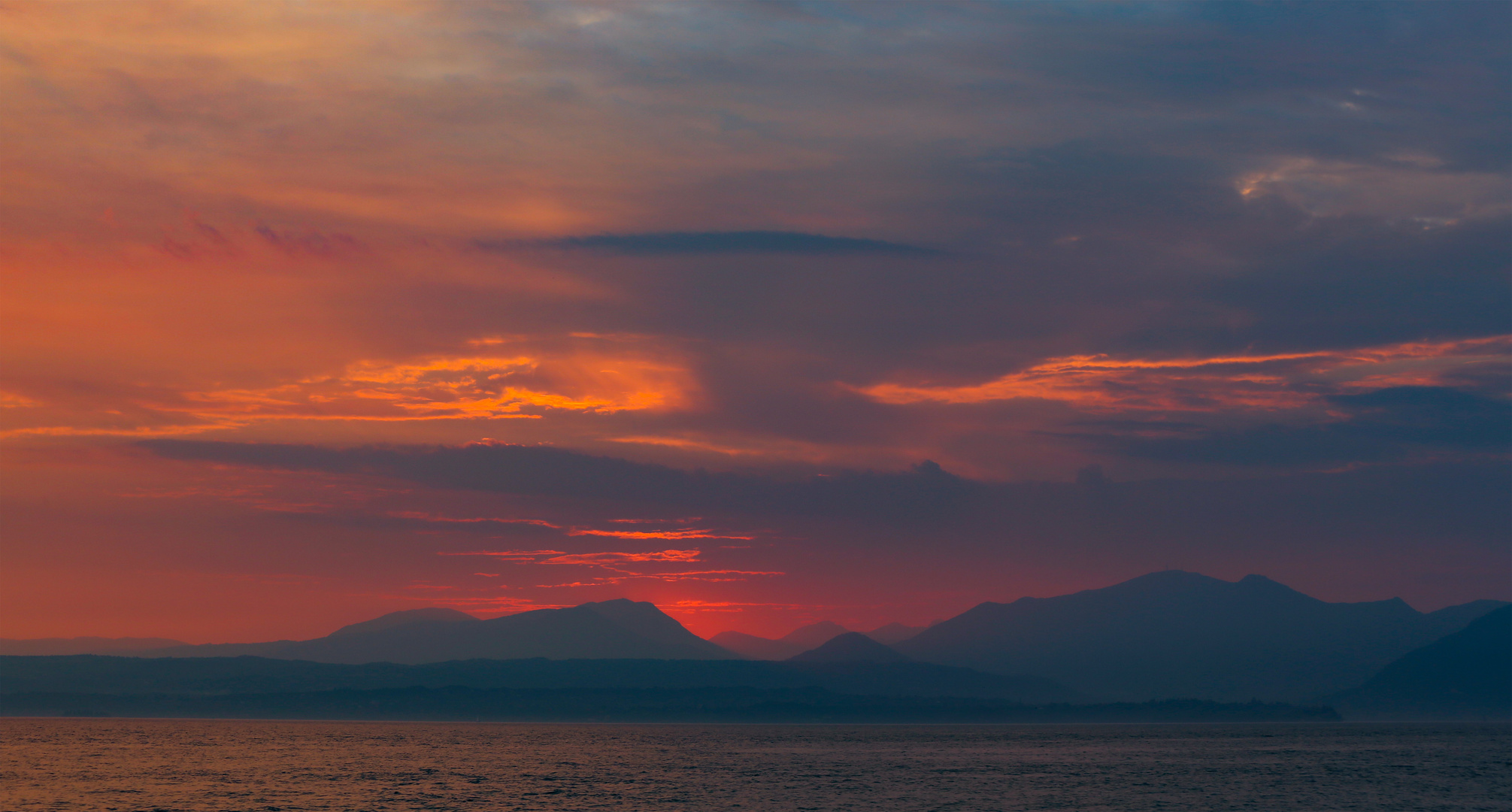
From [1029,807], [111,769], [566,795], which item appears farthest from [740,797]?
[111,769]

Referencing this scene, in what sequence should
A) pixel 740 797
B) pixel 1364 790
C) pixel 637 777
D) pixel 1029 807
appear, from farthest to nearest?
1. pixel 637 777
2. pixel 1364 790
3. pixel 740 797
4. pixel 1029 807

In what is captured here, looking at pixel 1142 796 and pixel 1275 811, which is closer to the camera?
pixel 1275 811

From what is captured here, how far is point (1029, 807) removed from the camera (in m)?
137

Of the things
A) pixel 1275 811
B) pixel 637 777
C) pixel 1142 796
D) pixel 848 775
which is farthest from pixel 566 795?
pixel 1275 811

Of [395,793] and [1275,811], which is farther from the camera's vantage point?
[395,793]

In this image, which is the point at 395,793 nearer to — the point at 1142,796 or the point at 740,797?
the point at 740,797

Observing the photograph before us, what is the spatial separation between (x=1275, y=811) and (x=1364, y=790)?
39.4 metres

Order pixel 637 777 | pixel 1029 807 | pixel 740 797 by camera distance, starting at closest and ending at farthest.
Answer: pixel 1029 807
pixel 740 797
pixel 637 777

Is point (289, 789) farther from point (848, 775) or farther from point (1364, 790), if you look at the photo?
point (1364, 790)

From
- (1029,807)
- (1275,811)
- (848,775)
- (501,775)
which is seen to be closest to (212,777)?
(501,775)

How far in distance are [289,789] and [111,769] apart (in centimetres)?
5547

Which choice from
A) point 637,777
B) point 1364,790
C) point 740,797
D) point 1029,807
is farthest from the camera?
point 637,777

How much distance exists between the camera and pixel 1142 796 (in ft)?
517

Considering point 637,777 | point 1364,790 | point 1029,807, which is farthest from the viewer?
point 637,777
